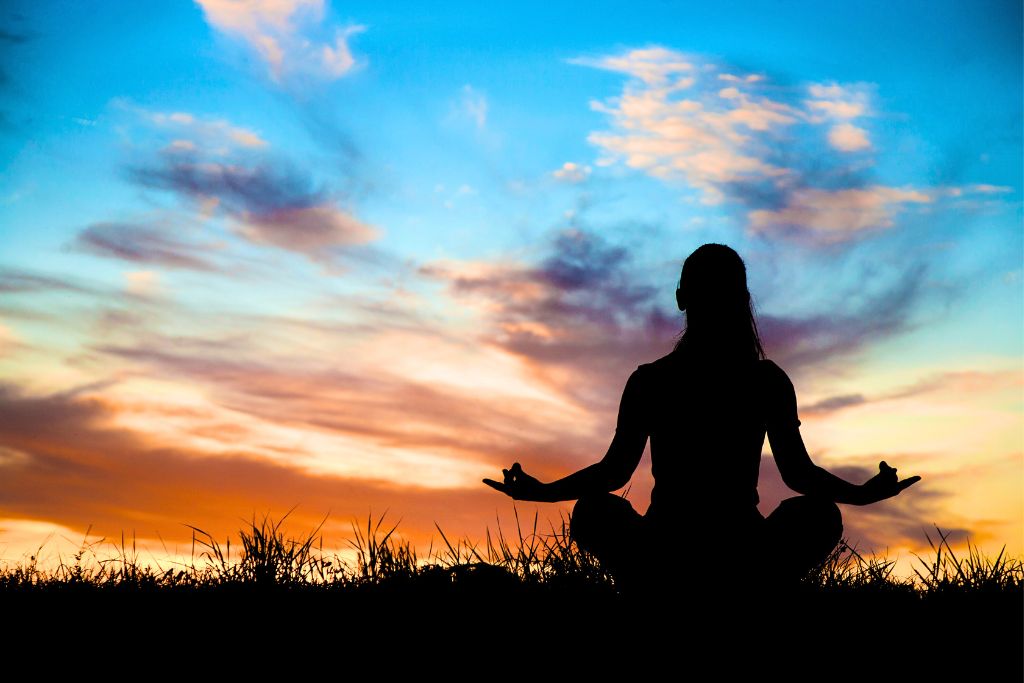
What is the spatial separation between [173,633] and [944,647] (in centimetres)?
473

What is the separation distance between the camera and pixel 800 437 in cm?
527

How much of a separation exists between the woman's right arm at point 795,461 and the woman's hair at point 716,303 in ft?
0.87

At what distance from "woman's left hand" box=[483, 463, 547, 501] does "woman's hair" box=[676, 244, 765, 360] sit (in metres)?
1.16

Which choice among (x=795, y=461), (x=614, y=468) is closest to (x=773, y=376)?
(x=795, y=461)

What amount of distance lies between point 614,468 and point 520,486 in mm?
570

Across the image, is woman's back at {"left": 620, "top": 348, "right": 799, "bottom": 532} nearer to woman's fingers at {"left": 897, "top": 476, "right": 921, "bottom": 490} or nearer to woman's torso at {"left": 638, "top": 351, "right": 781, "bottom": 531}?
woman's torso at {"left": 638, "top": 351, "right": 781, "bottom": 531}

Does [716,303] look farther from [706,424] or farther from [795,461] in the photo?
[795,461]

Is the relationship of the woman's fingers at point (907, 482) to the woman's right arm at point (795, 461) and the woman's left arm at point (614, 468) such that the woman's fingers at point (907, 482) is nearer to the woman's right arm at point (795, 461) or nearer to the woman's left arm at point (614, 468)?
the woman's right arm at point (795, 461)

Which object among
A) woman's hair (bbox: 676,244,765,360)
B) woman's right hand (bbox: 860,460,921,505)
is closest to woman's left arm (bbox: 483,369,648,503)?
woman's hair (bbox: 676,244,765,360)

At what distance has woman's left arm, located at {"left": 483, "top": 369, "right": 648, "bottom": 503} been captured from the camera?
5.19 m

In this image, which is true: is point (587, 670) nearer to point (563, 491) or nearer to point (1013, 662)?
point (563, 491)

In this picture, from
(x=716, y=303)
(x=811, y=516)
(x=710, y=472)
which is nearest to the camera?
(x=811, y=516)

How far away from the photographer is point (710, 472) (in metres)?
5.00

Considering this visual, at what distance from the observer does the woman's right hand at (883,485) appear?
5078mm
